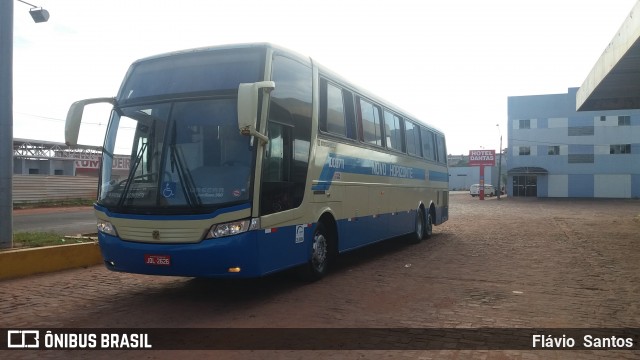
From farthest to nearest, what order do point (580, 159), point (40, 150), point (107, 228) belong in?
1. point (580, 159)
2. point (40, 150)
3. point (107, 228)

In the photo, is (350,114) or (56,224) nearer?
(350,114)

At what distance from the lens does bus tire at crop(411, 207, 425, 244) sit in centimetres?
1480

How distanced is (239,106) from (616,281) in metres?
6.98

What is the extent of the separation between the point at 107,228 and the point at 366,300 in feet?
12.1

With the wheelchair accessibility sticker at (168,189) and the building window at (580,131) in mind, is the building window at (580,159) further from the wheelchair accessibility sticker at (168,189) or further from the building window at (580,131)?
the wheelchair accessibility sticker at (168,189)

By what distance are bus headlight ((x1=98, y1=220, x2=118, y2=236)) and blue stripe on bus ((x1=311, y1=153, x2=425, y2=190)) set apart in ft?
9.63

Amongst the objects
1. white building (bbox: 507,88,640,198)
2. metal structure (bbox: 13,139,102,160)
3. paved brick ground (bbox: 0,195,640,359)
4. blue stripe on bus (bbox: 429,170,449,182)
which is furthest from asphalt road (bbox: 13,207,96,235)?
white building (bbox: 507,88,640,198)

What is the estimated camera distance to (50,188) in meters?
33.2

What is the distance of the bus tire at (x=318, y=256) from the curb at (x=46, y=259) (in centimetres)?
454

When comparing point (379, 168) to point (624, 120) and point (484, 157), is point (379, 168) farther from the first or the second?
point (624, 120)

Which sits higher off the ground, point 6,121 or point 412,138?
point 412,138

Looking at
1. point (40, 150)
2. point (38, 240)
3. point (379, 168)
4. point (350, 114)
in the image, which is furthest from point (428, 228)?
point (40, 150)

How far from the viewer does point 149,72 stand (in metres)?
7.48

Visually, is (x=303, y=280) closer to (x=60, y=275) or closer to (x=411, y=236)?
(x=60, y=275)
